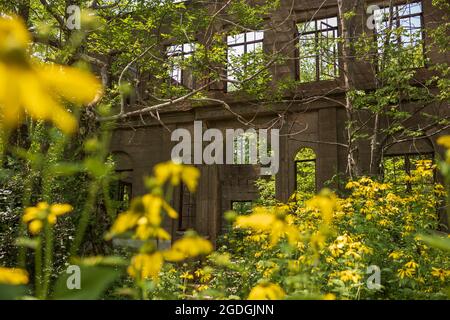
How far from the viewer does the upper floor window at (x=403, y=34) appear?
8.82 meters

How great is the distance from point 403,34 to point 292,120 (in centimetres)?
387

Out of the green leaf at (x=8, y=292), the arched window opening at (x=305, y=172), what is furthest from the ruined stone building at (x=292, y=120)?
the green leaf at (x=8, y=292)

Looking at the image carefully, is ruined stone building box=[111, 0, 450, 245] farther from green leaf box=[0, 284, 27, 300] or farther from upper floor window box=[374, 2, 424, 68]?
green leaf box=[0, 284, 27, 300]

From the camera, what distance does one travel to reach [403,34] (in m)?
8.89

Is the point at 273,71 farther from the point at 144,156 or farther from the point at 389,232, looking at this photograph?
the point at 389,232

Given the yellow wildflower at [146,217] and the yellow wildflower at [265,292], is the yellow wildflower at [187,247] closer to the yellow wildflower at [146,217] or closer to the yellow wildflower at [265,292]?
the yellow wildflower at [146,217]

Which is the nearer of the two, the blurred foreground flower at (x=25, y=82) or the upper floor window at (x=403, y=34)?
the blurred foreground flower at (x=25, y=82)

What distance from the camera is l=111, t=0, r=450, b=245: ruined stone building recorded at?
427 inches

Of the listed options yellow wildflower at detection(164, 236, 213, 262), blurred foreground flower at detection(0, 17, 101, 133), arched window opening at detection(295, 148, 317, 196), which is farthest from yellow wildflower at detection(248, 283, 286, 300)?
arched window opening at detection(295, 148, 317, 196)

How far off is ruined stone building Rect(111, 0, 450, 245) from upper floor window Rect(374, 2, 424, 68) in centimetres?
6

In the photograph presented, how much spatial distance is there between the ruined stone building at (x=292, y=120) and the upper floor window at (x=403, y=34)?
0.21ft

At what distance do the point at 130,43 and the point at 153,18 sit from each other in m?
0.82

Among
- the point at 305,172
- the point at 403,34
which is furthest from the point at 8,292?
the point at 305,172
